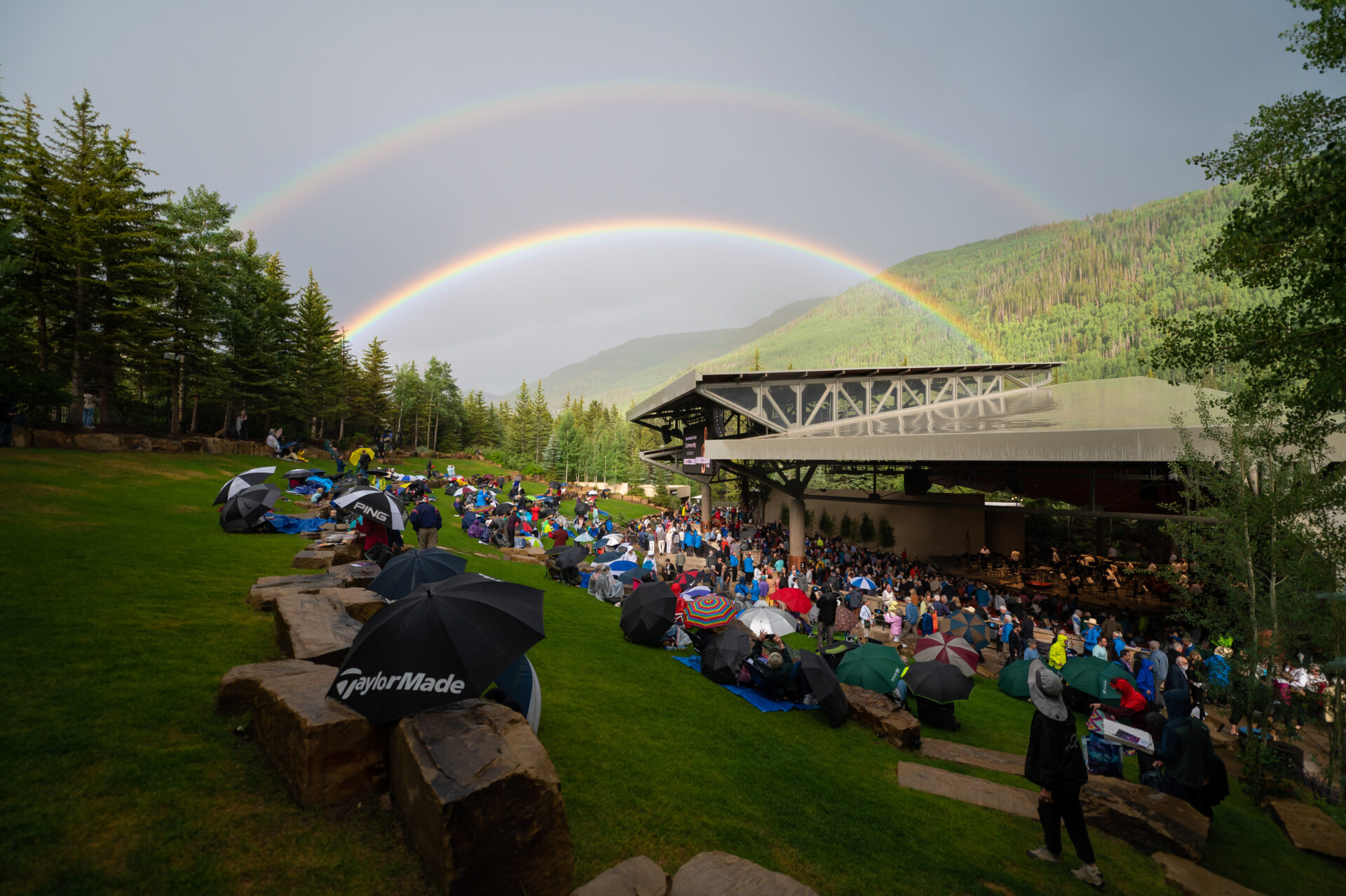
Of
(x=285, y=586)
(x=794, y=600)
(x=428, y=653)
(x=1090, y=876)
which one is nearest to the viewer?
(x=428, y=653)

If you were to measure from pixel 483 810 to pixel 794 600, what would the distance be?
12.9 metres

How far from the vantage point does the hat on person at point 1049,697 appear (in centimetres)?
509

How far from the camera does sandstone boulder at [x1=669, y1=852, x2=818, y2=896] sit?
361 centimetres

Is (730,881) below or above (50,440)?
below

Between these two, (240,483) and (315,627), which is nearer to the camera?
(315,627)

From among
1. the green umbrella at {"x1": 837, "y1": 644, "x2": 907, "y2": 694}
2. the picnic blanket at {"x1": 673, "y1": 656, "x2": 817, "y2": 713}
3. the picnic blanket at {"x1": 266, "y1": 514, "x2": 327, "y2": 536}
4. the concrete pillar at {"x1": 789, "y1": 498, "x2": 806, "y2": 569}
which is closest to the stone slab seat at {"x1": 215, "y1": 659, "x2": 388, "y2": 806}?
the picnic blanket at {"x1": 673, "y1": 656, "x2": 817, "y2": 713}

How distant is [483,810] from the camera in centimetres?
335

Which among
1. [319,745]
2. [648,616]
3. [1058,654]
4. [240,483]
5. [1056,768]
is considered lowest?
[1058,654]

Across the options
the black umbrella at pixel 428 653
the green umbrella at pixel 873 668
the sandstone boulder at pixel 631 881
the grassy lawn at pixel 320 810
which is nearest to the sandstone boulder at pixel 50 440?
the grassy lawn at pixel 320 810

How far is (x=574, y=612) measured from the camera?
12320mm

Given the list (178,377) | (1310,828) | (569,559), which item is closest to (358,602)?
(569,559)

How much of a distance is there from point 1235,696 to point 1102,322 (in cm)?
14890

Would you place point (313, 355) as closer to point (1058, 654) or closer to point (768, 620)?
point (768, 620)

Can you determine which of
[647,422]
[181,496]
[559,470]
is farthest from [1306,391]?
[559,470]
